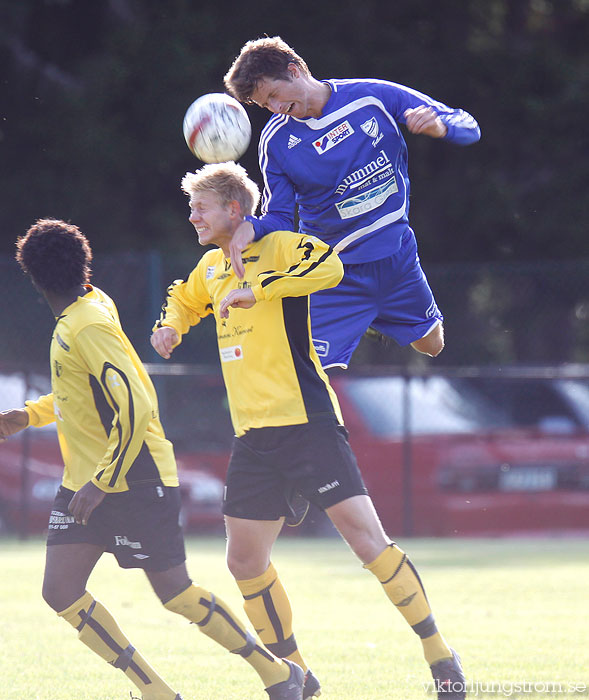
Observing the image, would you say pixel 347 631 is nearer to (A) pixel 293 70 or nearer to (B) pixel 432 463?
(A) pixel 293 70

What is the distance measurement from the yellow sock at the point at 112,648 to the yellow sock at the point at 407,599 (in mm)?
962

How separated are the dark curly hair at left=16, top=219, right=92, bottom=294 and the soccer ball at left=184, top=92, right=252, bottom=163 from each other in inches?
38.3

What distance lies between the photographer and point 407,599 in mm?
4863

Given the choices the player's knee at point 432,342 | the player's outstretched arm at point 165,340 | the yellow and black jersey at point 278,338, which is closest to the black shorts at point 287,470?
the yellow and black jersey at point 278,338

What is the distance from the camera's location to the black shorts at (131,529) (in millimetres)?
4844

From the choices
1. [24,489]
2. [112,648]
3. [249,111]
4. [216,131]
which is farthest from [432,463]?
[112,648]

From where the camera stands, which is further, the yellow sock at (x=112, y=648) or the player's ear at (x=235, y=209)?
the player's ear at (x=235, y=209)

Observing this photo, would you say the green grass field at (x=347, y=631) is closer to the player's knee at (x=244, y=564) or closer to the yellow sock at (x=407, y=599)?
the yellow sock at (x=407, y=599)

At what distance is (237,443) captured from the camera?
197 inches

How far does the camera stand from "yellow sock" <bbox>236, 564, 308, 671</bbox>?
16.6 ft

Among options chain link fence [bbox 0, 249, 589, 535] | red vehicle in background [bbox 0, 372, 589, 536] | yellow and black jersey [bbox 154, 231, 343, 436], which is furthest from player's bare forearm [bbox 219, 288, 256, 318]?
chain link fence [bbox 0, 249, 589, 535]

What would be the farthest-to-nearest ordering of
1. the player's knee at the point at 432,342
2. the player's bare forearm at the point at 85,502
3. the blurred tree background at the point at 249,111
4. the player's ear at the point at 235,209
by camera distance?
the blurred tree background at the point at 249,111 < the player's knee at the point at 432,342 < the player's ear at the point at 235,209 < the player's bare forearm at the point at 85,502

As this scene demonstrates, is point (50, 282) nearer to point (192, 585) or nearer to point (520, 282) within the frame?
point (192, 585)

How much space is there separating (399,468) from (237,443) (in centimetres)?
798
